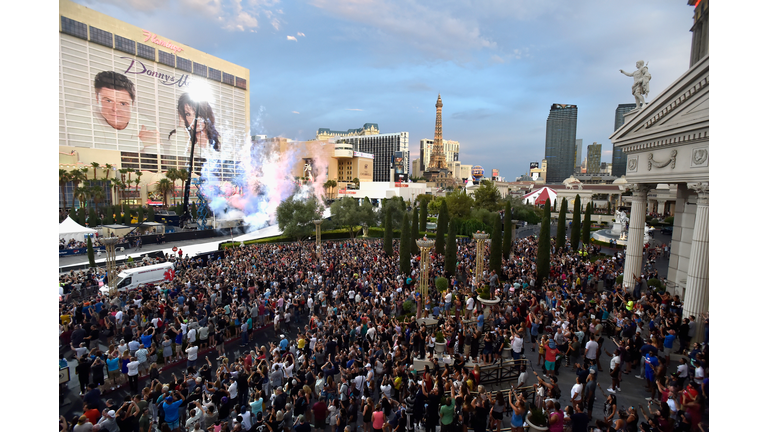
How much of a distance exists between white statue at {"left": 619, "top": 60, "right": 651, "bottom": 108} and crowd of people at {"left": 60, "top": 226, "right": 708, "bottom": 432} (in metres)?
6.91

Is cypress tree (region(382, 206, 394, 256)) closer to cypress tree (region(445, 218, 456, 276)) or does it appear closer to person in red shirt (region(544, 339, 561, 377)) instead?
cypress tree (region(445, 218, 456, 276))

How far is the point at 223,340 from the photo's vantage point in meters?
11.8

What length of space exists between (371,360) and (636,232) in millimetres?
11111

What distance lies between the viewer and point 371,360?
8773 millimetres

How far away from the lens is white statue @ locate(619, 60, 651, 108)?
12648 mm

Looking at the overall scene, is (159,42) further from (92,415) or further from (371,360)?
(371,360)

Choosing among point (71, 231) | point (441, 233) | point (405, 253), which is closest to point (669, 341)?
point (405, 253)

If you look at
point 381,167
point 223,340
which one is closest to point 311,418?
point 223,340

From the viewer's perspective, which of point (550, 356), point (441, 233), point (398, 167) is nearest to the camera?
point (550, 356)

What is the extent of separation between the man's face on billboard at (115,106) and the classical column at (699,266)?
95579 mm

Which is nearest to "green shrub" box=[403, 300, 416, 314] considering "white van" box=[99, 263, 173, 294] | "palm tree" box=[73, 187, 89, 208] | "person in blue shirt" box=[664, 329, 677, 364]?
"person in blue shirt" box=[664, 329, 677, 364]

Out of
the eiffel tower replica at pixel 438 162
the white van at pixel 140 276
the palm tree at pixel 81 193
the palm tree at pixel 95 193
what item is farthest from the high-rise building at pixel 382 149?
the white van at pixel 140 276

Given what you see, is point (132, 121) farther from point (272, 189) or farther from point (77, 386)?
point (77, 386)

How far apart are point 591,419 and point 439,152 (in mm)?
166359
